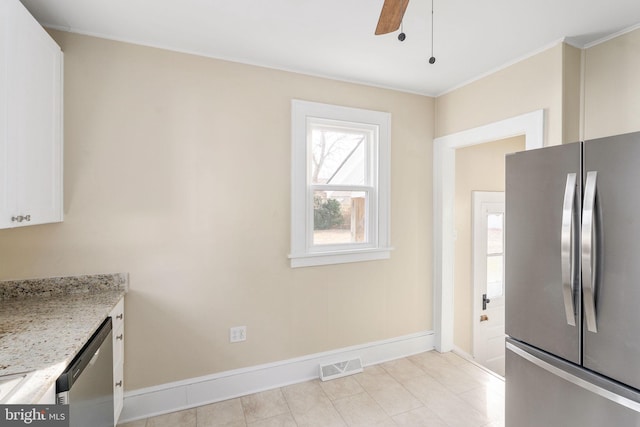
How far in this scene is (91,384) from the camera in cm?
138

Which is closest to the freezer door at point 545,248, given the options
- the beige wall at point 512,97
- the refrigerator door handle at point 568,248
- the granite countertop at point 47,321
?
the refrigerator door handle at point 568,248

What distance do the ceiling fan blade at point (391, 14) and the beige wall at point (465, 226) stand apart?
89.9 inches

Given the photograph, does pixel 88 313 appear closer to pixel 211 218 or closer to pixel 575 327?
pixel 211 218

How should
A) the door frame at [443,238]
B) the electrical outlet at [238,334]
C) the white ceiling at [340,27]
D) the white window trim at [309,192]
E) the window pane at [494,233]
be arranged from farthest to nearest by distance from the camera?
the window pane at [494,233], the door frame at [443,238], the white window trim at [309,192], the electrical outlet at [238,334], the white ceiling at [340,27]

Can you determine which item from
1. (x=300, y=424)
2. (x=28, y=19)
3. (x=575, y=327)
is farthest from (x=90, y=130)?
(x=575, y=327)

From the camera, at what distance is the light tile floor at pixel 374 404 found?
6.73 feet

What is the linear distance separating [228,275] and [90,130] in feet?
4.38

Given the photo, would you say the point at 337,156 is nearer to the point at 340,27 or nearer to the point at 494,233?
the point at 340,27

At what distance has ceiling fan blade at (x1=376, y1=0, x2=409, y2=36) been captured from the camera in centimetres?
110

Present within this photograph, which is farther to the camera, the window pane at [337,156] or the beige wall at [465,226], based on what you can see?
the beige wall at [465,226]

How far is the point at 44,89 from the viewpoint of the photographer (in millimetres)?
1678

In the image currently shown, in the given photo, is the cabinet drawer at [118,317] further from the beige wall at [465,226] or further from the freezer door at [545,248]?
the beige wall at [465,226]

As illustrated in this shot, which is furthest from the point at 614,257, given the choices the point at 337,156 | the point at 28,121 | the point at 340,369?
the point at 28,121

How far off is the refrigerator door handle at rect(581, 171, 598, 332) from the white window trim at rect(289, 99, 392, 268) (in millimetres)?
1594
